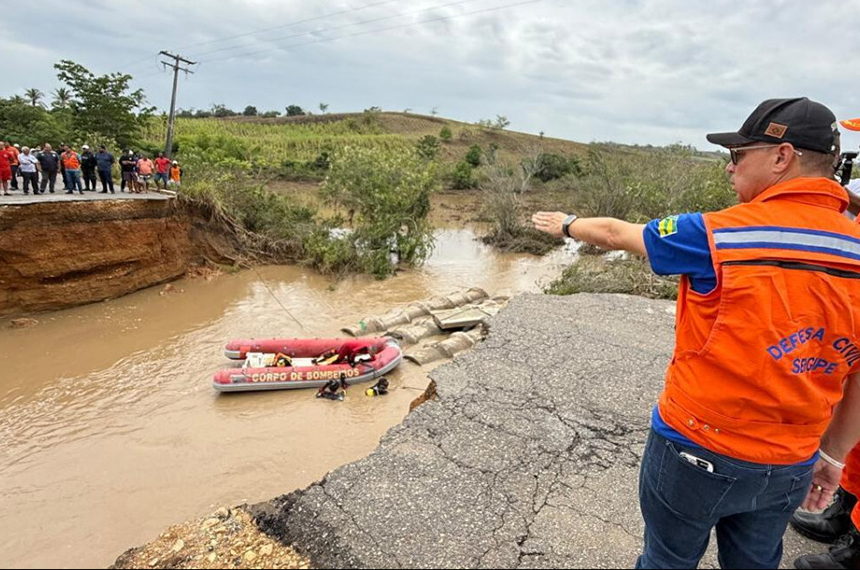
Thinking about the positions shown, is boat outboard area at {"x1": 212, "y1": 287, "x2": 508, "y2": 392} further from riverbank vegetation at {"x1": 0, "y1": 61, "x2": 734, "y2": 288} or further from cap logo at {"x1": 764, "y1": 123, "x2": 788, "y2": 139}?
cap logo at {"x1": 764, "y1": 123, "x2": 788, "y2": 139}

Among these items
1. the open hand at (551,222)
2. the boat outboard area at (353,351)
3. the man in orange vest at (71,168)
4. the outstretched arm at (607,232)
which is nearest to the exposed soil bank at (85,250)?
the man in orange vest at (71,168)

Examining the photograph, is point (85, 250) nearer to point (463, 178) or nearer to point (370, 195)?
point (370, 195)

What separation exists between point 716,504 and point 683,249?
927 mm

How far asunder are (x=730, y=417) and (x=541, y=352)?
15.3ft

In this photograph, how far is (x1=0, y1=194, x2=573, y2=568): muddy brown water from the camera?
17.4ft

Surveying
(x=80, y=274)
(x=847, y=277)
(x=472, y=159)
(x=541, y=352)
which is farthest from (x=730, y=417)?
(x=472, y=159)

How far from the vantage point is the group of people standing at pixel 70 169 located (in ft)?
41.1

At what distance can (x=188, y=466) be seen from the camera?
6.39 m

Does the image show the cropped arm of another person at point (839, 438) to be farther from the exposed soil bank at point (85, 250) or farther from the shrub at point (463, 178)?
the shrub at point (463, 178)

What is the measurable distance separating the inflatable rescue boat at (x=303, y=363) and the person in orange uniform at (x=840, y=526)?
20.7 ft

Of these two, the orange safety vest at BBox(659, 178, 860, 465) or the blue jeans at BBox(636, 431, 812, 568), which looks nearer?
the orange safety vest at BBox(659, 178, 860, 465)

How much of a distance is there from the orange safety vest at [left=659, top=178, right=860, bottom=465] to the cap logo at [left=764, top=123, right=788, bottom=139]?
0.17 metres

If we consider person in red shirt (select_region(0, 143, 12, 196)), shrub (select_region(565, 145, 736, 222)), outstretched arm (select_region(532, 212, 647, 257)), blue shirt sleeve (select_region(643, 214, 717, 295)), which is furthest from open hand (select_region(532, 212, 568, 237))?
person in red shirt (select_region(0, 143, 12, 196))

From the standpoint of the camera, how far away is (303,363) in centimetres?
898
